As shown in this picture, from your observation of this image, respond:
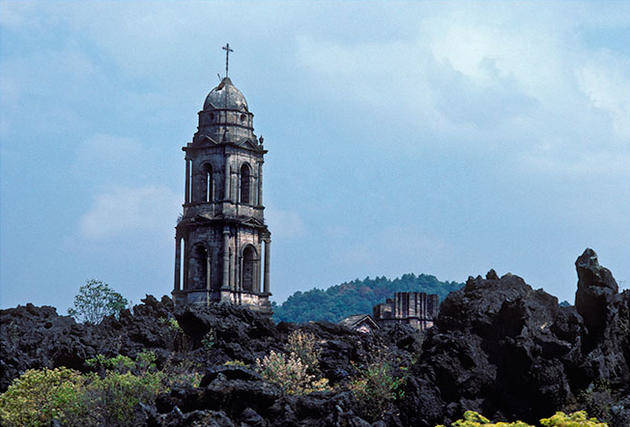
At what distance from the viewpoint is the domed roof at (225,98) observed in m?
63.6

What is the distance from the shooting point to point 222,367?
30016mm

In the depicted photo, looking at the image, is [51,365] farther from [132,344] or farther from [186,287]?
[186,287]

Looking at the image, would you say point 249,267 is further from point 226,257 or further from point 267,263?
point 226,257

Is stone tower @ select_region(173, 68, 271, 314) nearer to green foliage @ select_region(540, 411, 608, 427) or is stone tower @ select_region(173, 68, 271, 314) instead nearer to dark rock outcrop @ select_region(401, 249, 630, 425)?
dark rock outcrop @ select_region(401, 249, 630, 425)

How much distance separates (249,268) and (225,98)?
1051cm

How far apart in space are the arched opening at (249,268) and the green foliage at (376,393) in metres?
29.9

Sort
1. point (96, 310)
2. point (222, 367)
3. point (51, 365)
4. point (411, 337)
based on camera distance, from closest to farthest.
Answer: point (222, 367) < point (51, 365) < point (411, 337) < point (96, 310)

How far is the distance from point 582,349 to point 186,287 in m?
34.5

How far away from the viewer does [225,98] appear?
210ft

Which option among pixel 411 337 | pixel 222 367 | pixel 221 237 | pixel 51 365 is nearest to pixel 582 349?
pixel 222 367

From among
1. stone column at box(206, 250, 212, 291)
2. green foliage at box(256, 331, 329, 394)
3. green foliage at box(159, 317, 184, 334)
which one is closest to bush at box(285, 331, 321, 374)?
green foliage at box(256, 331, 329, 394)

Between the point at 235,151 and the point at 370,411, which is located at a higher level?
the point at 235,151

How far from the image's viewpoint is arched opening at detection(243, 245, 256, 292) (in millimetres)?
62406

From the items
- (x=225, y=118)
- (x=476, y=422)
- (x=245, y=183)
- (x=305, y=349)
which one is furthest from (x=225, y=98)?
(x=476, y=422)
